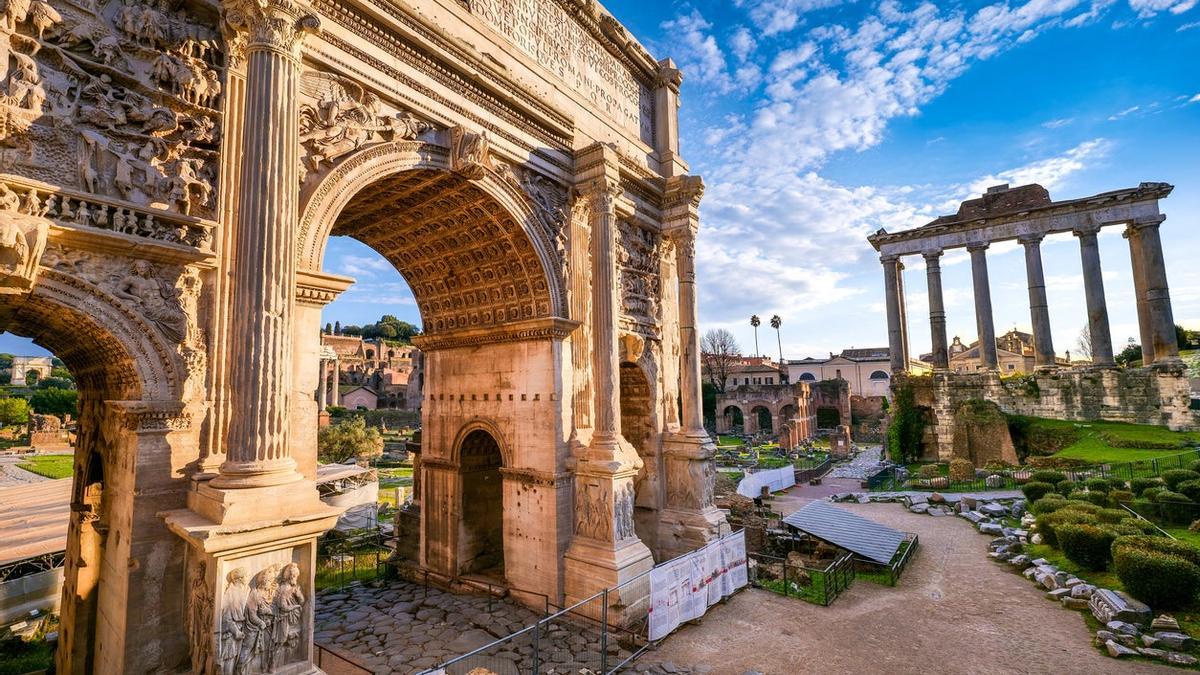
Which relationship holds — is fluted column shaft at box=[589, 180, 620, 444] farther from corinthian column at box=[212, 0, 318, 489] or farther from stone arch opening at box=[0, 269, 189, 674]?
stone arch opening at box=[0, 269, 189, 674]

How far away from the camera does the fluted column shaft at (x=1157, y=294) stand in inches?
1088

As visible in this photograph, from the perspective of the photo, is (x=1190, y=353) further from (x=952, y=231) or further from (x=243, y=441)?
(x=243, y=441)

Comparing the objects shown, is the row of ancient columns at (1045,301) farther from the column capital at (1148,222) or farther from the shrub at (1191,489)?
the shrub at (1191,489)

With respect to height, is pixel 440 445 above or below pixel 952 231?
below

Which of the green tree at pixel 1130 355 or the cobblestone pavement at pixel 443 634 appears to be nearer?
the cobblestone pavement at pixel 443 634

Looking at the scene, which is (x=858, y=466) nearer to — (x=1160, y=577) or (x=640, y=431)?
(x=1160, y=577)

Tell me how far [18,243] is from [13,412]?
6329cm

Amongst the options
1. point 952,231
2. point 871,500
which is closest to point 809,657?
point 871,500

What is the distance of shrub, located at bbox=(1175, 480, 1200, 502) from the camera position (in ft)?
47.4

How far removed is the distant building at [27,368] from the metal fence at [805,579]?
101 m

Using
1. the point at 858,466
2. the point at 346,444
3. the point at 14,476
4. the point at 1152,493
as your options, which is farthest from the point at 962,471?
the point at 14,476

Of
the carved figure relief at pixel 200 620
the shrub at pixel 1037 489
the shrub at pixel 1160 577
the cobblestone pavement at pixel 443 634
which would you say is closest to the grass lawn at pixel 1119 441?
the shrub at pixel 1037 489

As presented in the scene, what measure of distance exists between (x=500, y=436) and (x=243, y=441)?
6.25m

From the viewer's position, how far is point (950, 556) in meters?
15.1
